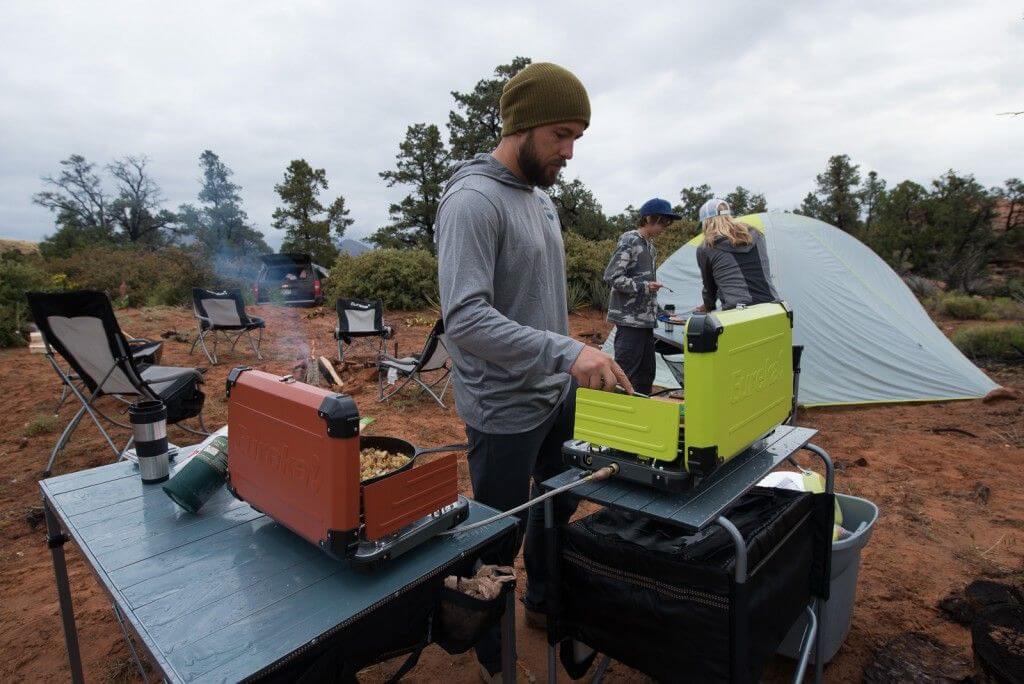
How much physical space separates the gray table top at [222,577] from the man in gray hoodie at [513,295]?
31 cm

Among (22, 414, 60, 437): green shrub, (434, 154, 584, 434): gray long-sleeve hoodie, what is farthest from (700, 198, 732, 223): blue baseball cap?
(22, 414, 60, 437): green shrub

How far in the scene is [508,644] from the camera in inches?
56.4

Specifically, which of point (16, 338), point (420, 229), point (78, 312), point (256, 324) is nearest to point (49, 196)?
point (420, 229)

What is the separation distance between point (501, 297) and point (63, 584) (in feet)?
5.78

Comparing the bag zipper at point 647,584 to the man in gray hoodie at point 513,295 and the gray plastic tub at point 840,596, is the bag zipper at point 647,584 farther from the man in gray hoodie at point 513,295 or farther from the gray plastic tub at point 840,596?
the gray plastic tub at point 840,596

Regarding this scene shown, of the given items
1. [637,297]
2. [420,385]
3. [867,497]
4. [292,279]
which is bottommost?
[867,497]

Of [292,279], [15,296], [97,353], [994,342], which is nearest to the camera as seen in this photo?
Result: [97,353]

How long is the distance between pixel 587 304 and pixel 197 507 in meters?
10.7

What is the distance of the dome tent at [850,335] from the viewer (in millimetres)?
5742

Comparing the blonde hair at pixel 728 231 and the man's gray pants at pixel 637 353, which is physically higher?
the blonde hair at pixel 728 231

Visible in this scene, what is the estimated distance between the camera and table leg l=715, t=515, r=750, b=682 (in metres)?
1.25

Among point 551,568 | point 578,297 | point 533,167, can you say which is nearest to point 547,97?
point 533,167

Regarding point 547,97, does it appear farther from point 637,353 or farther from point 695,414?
point 637,353

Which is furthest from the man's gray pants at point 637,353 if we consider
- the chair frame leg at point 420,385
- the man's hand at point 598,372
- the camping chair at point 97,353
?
the camping chair at point 97,353
